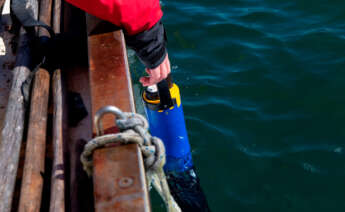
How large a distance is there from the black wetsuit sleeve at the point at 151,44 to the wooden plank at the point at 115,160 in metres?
0.19

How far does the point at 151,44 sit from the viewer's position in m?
2.17

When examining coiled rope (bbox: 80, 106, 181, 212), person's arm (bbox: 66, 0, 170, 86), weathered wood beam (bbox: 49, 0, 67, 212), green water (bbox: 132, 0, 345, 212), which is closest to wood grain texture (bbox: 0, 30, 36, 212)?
weathered wood beam (bbox: 49, 0, 67, 212)

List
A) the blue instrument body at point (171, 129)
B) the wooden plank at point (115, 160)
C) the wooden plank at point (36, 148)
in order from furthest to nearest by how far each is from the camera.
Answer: the blue instrument body at point (171, 129)
the wooden plank at point (36, 148)
the wooden plank at point (115, 160)

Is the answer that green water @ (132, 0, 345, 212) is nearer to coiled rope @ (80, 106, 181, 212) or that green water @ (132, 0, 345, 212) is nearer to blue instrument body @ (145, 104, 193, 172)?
blue instrument body @ (145, 104, 193, 172)

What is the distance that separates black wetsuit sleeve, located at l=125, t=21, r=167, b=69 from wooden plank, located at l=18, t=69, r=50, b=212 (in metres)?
0.70

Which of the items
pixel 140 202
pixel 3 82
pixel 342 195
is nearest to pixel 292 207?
pixel 342 195

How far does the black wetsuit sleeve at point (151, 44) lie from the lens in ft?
6.98

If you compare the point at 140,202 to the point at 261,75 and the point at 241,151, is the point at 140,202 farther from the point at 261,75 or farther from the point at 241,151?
the point at 261,75

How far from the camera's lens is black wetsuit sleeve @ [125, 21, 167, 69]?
213 cm

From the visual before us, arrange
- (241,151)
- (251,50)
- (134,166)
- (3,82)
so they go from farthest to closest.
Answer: (251,50) < (241,151) < (3,82) < (134,166)

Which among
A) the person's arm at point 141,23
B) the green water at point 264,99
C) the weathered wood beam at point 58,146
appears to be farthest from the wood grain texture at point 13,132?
the green water at point 264,99

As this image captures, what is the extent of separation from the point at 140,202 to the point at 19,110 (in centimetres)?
134

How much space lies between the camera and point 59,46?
265cm

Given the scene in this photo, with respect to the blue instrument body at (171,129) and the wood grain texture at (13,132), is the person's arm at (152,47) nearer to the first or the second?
the blue instrument body at (171,129)
